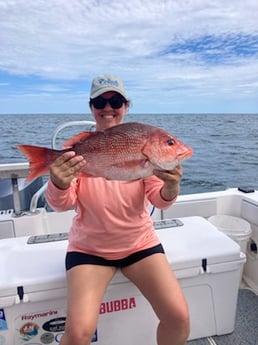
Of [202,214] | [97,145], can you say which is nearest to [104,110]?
[97,145]

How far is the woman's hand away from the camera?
1337 mm

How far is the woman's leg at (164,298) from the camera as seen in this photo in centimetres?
142

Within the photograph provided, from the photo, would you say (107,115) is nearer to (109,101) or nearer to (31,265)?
(109,101)

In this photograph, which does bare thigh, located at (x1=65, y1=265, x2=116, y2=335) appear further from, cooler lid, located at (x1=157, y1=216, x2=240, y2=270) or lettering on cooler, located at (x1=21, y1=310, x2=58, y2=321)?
cooler lid, located at (x1=157, y1=216, x2=240, y2=270)

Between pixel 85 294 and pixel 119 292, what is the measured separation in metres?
0.34

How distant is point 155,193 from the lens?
1597 mm

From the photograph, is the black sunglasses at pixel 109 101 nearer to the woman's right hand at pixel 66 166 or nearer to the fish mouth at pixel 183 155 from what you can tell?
the woman's right hand at pixel 66 166

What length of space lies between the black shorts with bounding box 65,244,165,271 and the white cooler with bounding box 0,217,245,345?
100 mm

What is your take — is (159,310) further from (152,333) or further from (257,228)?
(257,228)

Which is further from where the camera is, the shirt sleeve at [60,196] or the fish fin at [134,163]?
the shirt sleeve at [60,196]

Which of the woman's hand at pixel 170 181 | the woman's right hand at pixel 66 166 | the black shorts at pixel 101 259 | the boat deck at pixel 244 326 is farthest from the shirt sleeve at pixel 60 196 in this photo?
the boat deck at pixel 244 326

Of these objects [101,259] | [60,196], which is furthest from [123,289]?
[60,196]

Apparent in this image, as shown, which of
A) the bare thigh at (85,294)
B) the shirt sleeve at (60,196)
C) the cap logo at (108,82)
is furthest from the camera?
the cap logo at (108,82)

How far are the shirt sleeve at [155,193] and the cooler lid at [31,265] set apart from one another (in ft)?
2.06
